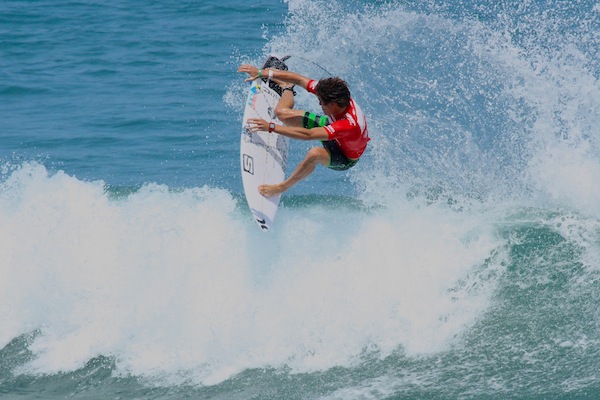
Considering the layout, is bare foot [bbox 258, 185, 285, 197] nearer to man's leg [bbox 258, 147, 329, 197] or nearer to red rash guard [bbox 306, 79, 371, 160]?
man's leg [bbox 258, 147, 329, 197]

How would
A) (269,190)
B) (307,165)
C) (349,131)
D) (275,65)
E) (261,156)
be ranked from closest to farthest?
1. (349,131)
2. (307,165)
3. (269,190)
4. (261,156)
5. (275,65)

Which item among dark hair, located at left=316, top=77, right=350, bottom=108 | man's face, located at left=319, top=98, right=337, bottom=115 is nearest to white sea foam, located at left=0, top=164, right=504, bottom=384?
man's face, located at left=319, top=98, right=337, bottom=115

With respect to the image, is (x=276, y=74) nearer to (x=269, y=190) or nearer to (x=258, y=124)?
(x=258, y=124)

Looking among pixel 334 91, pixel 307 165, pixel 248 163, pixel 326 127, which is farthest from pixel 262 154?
pixel 334 91

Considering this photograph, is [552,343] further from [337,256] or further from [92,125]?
[92,125]

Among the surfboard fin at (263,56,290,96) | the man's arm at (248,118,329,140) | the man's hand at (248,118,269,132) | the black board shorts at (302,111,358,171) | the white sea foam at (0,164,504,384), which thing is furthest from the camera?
the surfboard fin at (263,56,290,96)

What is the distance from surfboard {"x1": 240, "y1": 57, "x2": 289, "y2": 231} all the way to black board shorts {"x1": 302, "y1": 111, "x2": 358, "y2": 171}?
57 cm

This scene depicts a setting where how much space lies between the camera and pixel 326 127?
711 cm

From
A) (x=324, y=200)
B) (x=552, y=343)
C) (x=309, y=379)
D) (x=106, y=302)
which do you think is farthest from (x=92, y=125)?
(x=552, y=343)

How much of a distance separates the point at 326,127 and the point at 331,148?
26 cm

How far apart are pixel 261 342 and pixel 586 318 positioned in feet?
9.85

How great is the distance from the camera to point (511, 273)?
27.5 ft

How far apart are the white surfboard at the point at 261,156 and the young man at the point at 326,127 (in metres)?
0.11

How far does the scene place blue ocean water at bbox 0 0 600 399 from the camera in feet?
24.3
